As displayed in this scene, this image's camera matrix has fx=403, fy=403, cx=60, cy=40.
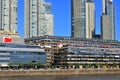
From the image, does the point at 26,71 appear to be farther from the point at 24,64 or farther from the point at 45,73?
the point at 24,64

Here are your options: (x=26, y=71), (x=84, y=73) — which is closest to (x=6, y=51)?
(x=26, y=71)

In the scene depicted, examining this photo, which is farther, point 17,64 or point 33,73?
point 17,64

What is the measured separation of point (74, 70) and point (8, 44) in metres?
35.4

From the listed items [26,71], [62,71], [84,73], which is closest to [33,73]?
[26,71]

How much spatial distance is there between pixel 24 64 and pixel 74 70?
25.8 meters

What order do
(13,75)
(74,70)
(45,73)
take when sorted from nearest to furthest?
(13,75) → (45,73) → (74,70)

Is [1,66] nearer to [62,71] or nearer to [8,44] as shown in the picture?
[8,44]

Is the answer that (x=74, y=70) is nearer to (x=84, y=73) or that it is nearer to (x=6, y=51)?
(x=84, y=73)

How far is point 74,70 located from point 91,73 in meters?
8.98

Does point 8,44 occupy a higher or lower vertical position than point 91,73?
higher

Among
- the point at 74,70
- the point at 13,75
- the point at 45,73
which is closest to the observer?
the point at 13,75

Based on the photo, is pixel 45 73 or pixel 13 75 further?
pixel 45 73

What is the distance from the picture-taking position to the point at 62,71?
610ft

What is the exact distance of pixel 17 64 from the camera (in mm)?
197125
